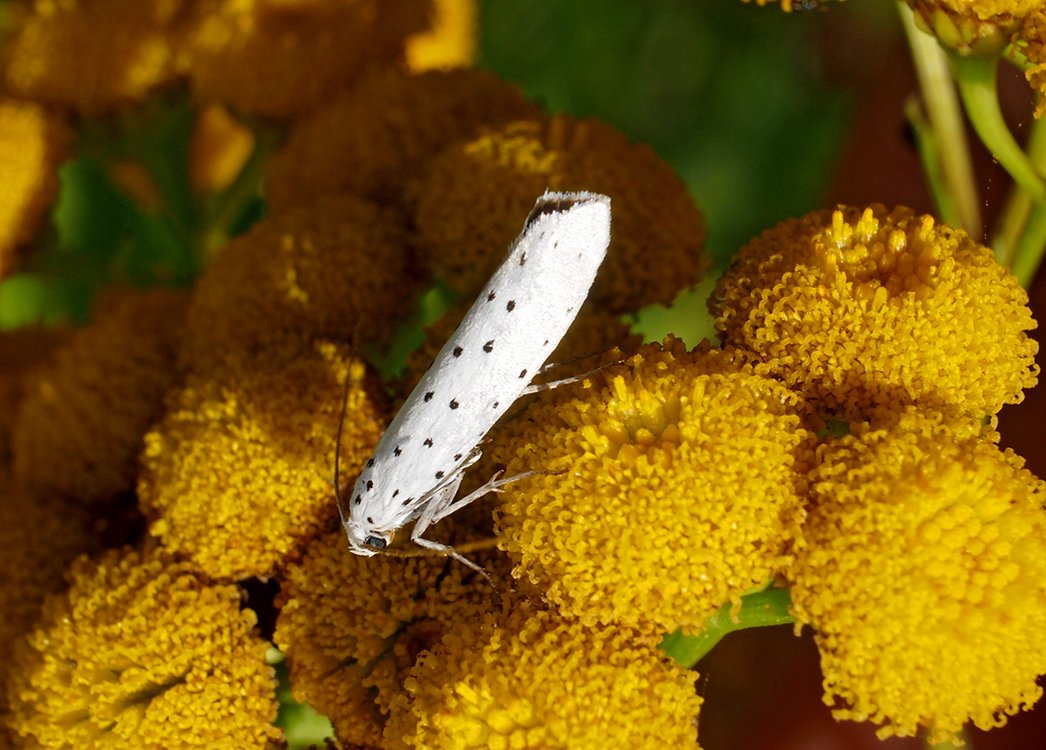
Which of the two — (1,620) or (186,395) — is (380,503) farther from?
(1,620)

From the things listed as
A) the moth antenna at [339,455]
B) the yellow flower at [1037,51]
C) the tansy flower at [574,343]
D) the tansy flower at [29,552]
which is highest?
the yellow flower at [1037,51]

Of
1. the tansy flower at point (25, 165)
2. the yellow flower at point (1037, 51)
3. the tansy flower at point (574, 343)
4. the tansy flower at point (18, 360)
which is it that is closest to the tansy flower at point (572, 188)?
the tansy flower at point (574, 343)

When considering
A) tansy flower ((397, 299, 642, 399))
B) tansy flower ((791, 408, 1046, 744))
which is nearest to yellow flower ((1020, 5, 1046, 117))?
tansy flower ((791, 408, 1046, 744))

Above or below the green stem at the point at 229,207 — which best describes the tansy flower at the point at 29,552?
below

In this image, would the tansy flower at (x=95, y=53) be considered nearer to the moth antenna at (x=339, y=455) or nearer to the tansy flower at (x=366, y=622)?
the moth antenna at (x=339, y=455)

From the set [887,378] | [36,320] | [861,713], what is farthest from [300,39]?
[861,713]

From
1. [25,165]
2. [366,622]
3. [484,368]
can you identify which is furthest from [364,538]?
[25,165]

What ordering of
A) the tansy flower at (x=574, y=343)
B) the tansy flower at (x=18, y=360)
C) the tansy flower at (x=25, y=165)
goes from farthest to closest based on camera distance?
the tansy flower at (x=25, y=165) < the tansy flower at (x=18, y=360) < the tansy flower at (x=574, y=343)
